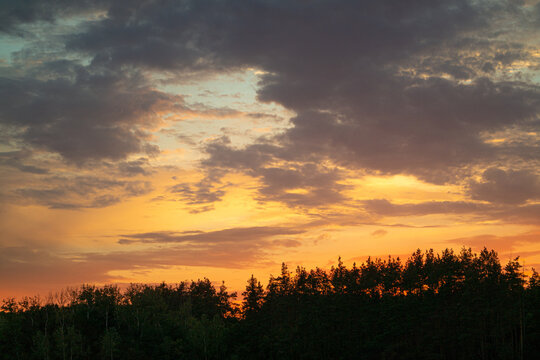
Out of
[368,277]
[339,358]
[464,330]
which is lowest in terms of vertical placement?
[339,358]

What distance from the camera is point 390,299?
113 meters

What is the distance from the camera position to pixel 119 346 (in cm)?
12019

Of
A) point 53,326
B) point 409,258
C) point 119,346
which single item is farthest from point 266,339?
point 53,326

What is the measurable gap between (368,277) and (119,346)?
60.5m

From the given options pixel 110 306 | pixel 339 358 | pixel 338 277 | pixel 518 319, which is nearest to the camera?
pixel 518 319

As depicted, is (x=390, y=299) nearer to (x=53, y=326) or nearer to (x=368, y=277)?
(x=368, y=277)

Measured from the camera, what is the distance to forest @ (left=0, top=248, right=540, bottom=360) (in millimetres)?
95812

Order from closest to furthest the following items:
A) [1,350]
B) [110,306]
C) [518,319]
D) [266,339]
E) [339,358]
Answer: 1. [518,319]
2. [339,358]
3. [266,339]
4. [1,350]
5. [110,306]

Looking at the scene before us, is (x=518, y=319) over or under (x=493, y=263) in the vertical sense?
under

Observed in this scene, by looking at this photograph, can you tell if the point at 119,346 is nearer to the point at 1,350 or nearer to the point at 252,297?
the point at 1,350

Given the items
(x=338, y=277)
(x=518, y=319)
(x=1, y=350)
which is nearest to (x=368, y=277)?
(x=338, y=277)

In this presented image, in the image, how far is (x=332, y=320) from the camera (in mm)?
112938

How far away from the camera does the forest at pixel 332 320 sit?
95.8 meters

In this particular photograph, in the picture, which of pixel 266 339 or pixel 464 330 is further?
pixel 266 339
